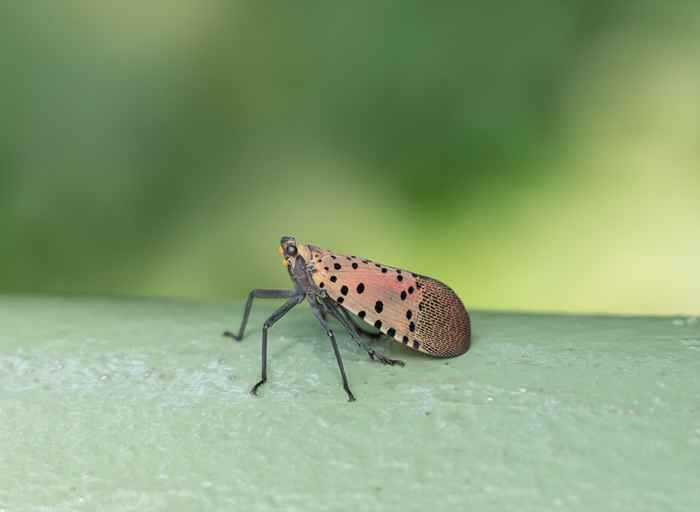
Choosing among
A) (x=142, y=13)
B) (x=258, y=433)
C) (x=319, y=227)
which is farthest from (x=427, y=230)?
(x=258, y=433)

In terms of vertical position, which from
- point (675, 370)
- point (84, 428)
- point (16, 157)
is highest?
point (16, 157)

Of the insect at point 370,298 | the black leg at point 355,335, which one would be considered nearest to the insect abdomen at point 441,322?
the insect at point 370,298

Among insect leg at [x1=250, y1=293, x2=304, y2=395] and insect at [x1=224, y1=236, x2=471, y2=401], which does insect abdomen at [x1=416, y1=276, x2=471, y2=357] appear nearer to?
insect at [x1=224, y1=236, x2=471, y2=401]

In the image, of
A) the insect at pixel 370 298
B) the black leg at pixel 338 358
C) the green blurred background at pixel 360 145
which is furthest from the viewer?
the green blurred background at pixel 360 145

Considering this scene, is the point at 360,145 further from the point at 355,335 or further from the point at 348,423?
the point at 348,423

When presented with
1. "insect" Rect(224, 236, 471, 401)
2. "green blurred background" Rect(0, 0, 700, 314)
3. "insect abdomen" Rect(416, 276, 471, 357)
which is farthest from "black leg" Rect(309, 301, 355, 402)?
"green blurred background" Rect(0, 0, 700, 314)

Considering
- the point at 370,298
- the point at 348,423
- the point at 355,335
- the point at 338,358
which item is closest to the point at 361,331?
the point at 370,298

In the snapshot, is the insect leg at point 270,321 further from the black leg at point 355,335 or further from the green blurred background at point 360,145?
the green blurred background at point 360,145

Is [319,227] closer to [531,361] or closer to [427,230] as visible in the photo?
[427,230]
